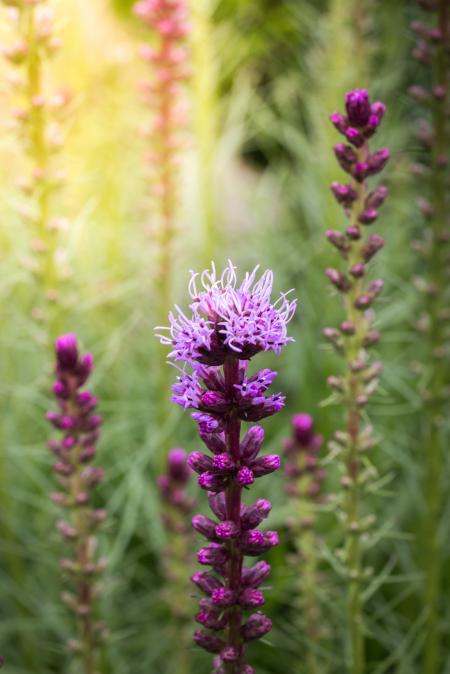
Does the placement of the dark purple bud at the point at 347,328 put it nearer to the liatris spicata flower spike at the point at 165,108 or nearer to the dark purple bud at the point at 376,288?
the dark purple bud at the point at 376,288

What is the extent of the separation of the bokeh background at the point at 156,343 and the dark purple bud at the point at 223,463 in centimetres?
72

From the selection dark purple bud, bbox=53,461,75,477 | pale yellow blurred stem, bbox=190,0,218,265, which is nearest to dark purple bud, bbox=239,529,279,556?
dark purple bud, bbox=53,461,75,477

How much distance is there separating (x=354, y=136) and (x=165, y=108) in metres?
1.39

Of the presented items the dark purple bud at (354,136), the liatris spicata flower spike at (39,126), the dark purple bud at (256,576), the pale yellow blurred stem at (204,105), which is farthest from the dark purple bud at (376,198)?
the pale yellow blurred stem at (204,105)

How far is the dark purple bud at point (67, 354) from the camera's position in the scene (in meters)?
1.81

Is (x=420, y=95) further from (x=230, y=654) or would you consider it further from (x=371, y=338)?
(x=230, y=654)

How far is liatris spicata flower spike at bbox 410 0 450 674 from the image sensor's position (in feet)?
7.21

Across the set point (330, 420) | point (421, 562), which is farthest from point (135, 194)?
point (421, 562)

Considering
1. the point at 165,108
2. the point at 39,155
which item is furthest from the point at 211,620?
the point at 165,108

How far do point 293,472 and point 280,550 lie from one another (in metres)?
0.81

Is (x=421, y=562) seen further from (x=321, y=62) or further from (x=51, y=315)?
(x=321, y=62)

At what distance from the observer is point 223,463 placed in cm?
130

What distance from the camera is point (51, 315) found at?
8.03 ft

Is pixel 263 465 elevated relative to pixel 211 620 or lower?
elevated
